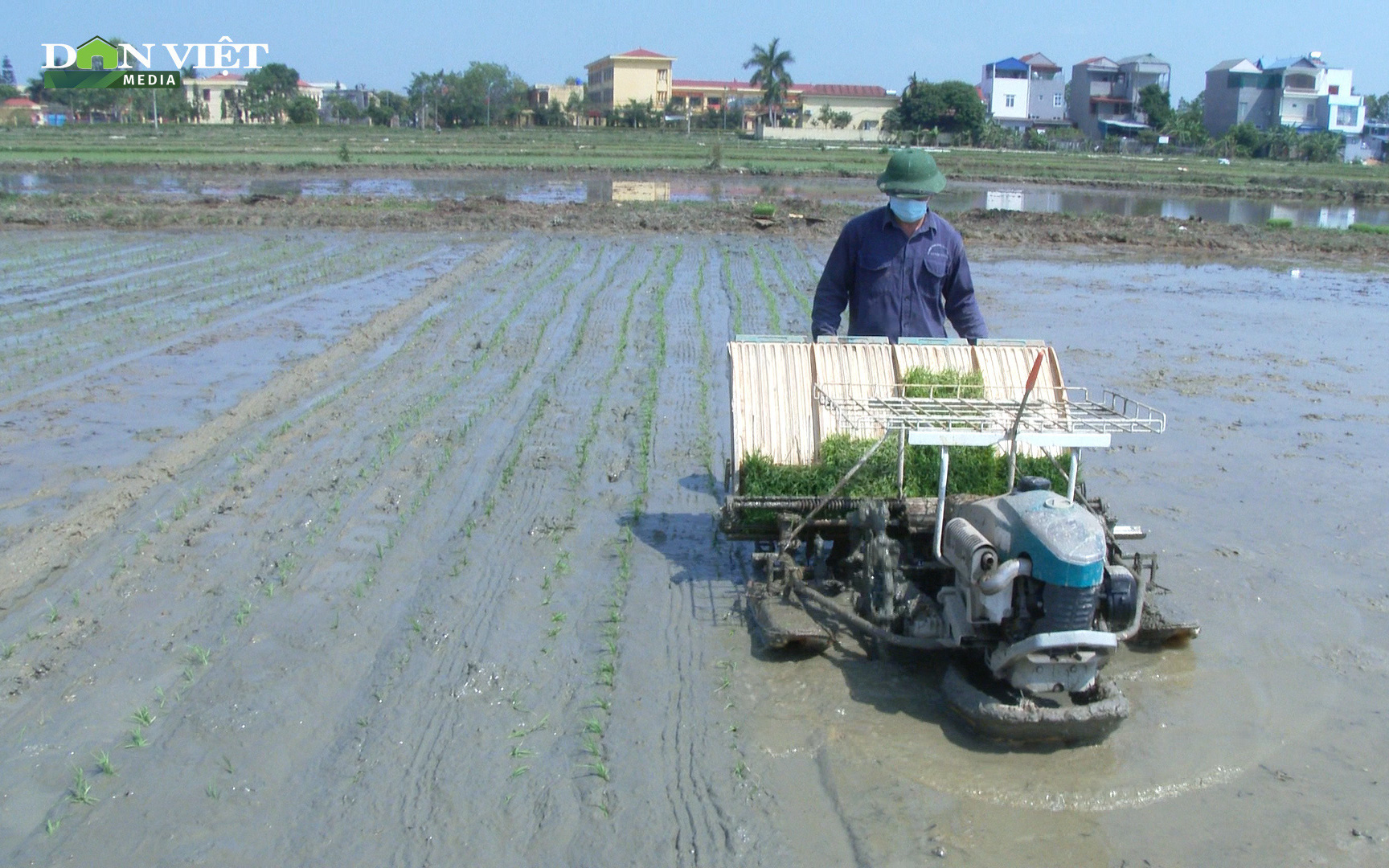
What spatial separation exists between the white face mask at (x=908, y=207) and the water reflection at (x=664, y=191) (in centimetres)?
2338

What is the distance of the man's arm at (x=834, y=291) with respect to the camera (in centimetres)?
597

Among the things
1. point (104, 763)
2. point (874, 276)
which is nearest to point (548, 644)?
point (104, 763)

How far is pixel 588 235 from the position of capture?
22.4 meters

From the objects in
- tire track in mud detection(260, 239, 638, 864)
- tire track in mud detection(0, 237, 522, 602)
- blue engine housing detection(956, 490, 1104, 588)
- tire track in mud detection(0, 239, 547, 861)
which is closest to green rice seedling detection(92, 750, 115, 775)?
tire track in mud detection(260, 239, 638, 864)

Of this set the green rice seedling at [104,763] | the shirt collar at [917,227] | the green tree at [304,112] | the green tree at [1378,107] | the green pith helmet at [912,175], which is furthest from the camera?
the green tree at [1378,107]

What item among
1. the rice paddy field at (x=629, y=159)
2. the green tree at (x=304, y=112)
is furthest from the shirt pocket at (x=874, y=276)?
the green tree at (x=304, y=112)

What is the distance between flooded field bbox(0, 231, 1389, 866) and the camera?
12.2ft

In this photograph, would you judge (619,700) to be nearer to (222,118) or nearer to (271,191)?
(271,191)

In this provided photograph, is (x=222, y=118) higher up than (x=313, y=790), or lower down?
higher up

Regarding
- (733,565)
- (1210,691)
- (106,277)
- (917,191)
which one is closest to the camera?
(1210,691)

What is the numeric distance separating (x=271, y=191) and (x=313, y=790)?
30.2 meters

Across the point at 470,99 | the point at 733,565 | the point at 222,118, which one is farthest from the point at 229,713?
the point at 222,118

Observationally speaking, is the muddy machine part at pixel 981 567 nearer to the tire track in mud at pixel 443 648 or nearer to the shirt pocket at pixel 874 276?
the shirt pocket at pixel 874 276

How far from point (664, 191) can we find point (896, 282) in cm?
2896
